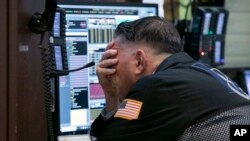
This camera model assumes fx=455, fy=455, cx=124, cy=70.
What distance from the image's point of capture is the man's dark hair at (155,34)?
1198 millimetres

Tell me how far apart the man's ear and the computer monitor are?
559 mm

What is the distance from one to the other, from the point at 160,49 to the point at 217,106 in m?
0.24

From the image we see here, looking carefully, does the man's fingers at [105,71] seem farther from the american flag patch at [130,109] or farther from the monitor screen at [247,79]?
the monitor screen at [247,79]

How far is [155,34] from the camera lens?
1197 mm

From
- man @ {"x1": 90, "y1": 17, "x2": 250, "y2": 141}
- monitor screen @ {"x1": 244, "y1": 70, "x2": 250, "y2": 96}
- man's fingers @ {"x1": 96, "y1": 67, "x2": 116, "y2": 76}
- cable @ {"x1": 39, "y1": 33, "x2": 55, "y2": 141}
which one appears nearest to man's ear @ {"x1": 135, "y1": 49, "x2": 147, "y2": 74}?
man @ {"x1": 90, "y1": 17, "x2": 250, "y2": 141}

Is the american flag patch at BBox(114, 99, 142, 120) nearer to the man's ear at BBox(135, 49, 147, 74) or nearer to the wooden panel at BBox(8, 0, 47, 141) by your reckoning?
the man's ear at BBox(135, 49, 147, 74)

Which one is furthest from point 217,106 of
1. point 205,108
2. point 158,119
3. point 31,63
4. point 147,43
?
point 31,63

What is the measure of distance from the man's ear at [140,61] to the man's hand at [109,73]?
3.9 inches

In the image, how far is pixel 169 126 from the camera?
3.40 feet

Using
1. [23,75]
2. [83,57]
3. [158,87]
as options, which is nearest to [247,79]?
[83,57]

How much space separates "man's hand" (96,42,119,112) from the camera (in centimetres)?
130

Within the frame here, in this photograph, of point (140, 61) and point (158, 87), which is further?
point (140, 61)

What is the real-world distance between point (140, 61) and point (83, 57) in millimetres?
604

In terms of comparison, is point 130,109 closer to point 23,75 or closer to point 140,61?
point 140,61
